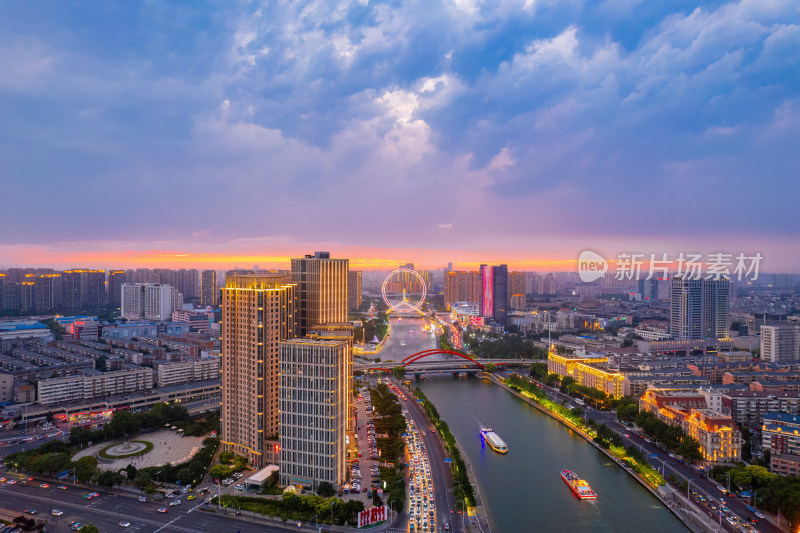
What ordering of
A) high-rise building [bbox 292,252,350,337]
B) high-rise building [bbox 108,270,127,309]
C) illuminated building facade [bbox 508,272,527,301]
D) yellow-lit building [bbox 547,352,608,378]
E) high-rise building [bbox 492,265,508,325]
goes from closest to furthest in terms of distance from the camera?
high-rise building [bbox 292,252,350,337] → yellow-lit building [bbox 547,352,608,378] → high-rise building [bbox 492,265,508,325] → high-rise building [bbox 108,270,127,309] → illuminated building facade [bbox 508,272,527,301]

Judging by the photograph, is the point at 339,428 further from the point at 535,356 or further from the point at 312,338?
the point at 535,356

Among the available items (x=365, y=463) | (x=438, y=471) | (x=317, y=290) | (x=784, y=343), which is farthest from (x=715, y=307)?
(x=365, y=463)

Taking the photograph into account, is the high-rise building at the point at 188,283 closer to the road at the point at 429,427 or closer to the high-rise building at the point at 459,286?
the road at the point at 429,427

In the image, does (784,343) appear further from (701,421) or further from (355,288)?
(355,288)

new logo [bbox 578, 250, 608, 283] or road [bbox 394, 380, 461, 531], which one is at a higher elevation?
new logo [bbox 578, 250, 608, 283]

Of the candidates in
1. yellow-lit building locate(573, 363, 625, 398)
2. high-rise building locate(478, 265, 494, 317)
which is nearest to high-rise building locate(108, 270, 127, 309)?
high-rise building locate(478, 265, 494, 317)

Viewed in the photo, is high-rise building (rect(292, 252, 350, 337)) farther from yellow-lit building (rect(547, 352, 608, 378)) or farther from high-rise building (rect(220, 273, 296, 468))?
yellow-lit building (rect(547, 352, 608, 378))

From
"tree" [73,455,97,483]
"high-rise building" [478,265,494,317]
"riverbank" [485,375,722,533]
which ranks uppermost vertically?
"high-rise building" [478,265,494,317]
